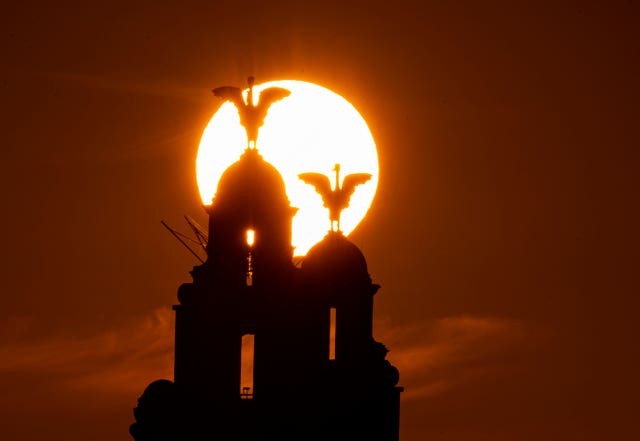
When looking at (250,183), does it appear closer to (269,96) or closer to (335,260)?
(269,96)

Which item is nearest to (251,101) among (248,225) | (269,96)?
(269,96)

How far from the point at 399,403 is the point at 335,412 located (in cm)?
332

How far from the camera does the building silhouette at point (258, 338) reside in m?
96.4

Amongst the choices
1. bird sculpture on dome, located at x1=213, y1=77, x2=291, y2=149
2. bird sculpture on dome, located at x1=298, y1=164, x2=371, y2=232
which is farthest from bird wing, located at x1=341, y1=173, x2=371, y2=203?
bird sculpture on dome, located at x1=213, y1=77, x2=291, y2=149

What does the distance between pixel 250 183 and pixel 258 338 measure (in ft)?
18.7

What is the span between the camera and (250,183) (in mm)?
97125

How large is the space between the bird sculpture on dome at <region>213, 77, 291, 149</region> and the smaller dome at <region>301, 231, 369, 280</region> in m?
5.05

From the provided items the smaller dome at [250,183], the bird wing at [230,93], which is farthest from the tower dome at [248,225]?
the bird wing at [230,93]

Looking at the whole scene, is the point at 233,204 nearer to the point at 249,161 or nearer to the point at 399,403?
the point at 249,161

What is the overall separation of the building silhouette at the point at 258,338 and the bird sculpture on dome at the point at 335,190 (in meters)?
1.30

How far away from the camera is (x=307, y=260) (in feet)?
322

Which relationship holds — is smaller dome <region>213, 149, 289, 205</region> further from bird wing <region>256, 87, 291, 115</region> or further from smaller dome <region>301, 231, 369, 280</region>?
smaller dome <region>301, 231, 369, 280</region>

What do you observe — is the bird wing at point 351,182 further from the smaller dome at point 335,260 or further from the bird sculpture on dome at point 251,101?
the bird sculpture on dome at point 251,101

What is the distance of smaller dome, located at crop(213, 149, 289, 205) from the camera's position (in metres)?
97.1
